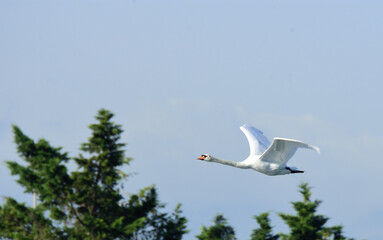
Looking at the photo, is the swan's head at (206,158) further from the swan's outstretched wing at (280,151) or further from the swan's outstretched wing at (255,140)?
the swan's outstretched wing at (280,151)

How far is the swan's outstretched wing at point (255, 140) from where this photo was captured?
204ft

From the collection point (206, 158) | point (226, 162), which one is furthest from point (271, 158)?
point (206, 158)

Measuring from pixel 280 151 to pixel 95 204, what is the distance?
1040cm

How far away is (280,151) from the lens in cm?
5828

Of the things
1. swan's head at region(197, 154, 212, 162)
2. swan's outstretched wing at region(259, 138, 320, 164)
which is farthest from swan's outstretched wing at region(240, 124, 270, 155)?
swan's outstretched wing at region(259, 138, 320, 164)

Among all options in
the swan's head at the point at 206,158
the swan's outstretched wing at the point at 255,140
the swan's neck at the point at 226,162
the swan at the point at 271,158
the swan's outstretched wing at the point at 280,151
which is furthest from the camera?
the swan's outstretched wing at the point at 255,140

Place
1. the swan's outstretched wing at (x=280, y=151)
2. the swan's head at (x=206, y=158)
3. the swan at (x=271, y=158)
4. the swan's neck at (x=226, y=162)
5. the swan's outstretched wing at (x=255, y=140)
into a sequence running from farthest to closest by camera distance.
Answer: the swan's outstretched wing at (x=255, y=140) → the swan's head at (x=206, y=158) → the swan's neck at (x=226, y=162) → the swan at (x=271, y=158) → the swan's outstretched wing at (x=280, y=151)

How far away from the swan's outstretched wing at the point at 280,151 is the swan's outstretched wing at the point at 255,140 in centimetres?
272

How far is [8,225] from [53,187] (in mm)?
3911

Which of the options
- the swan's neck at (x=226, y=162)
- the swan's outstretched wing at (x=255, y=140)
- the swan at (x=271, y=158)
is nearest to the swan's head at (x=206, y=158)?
the swan at (x=271, y=158)

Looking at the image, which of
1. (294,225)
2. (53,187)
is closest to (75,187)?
(53,187)

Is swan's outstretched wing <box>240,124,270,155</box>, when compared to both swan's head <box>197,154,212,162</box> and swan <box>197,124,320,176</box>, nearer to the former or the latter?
swan <box>197,124,320,176</box>

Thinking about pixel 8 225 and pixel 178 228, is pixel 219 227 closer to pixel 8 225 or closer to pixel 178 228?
pixel 178 228

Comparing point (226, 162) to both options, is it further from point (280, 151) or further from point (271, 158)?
point (280, 151)
